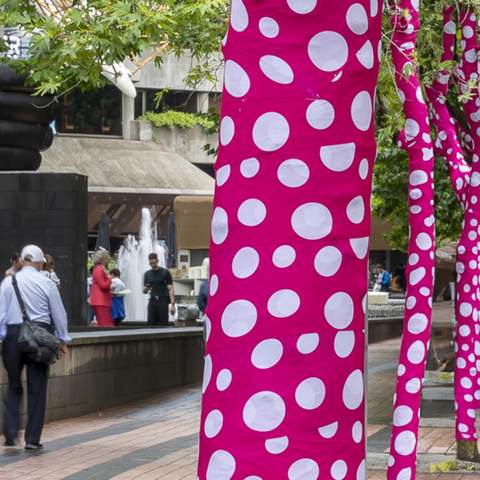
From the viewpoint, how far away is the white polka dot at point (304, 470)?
3.57m

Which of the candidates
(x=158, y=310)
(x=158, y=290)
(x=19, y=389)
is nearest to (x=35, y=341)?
(x=19, y=389)

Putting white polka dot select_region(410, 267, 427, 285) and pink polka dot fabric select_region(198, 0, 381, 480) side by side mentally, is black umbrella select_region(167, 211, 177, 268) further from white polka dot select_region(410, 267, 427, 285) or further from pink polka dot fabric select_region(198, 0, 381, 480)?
pink polka dot fabric select_region(198, 0, 381, 480)

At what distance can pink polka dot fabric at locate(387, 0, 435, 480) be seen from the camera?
9.56m

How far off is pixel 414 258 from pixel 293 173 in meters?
6.24

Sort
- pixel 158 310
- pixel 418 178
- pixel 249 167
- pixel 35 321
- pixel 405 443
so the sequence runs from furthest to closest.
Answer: pixel 158 310
pixel 35 321
pixel 418 178
pixel 405 443
pixel 249 167

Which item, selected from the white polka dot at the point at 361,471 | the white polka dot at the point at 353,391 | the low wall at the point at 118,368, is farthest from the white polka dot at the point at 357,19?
the low wall at the point at 118,368

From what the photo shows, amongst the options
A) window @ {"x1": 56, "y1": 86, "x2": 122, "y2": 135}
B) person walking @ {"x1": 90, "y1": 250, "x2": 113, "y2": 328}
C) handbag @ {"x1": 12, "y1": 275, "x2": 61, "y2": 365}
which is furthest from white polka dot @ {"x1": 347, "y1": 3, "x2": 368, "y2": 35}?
window @ {"x1": 56, "y1": 86, "x2": 122, "y2": 135}

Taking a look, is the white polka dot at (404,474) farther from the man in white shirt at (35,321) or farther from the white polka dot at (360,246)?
the white polka dot at (360,246)

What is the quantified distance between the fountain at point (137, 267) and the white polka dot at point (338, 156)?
28001 mm

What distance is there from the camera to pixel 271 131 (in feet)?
12.0

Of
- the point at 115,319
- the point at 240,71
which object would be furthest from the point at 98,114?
the point at 240,71

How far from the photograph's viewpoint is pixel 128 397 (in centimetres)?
1816

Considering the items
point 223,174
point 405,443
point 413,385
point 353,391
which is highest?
point 223,174

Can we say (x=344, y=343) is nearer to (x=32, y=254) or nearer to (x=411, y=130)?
(x=411, y=130)
